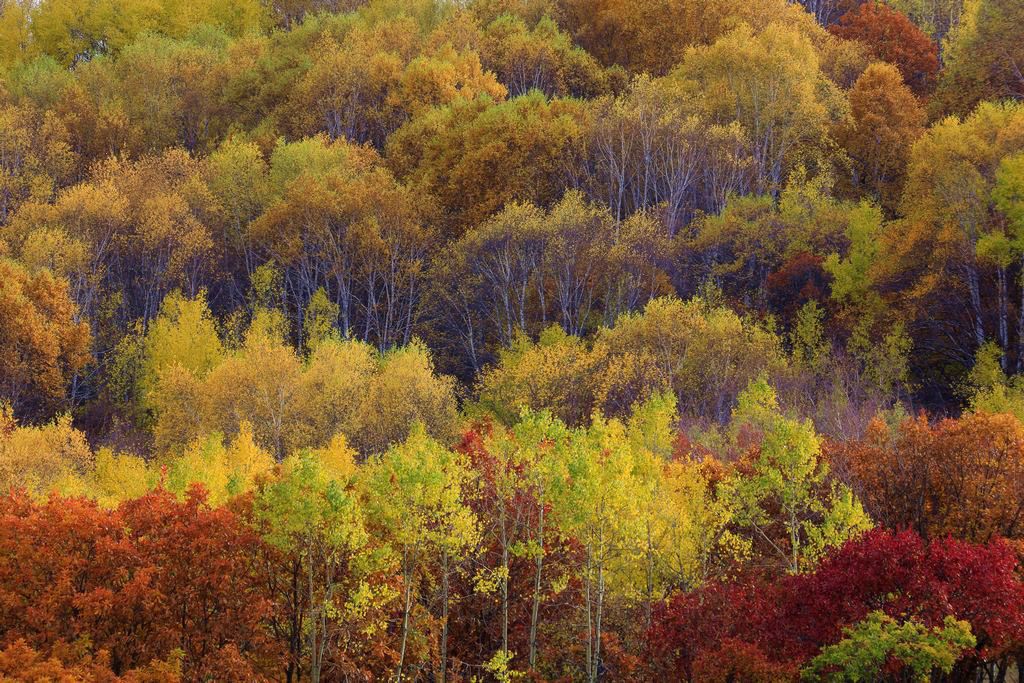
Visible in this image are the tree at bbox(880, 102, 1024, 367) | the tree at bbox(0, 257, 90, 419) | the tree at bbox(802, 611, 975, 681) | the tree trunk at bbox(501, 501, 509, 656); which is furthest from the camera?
the tree at bbox(0, 257, 90, 419)

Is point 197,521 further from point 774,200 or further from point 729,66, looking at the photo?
point 729,66

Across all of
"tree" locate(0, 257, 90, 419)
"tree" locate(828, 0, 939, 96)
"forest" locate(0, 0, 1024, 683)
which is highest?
"tree" locate(828, 0, 939, 96)

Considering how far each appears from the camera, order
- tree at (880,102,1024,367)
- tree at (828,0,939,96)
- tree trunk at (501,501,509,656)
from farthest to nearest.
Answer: tree at (828,0,939,96)
tree at (880,102,1024,367)
tree trunk at (501,501,509,656)

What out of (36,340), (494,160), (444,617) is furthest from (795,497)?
(36,340)

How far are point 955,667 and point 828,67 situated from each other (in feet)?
230

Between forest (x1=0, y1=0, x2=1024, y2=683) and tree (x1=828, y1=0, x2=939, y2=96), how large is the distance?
0.94ft

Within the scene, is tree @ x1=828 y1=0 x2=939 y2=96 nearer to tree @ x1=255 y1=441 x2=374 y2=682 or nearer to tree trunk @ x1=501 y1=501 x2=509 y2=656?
tree trunk @ x1=501 y1=501 x2=509 y2=656

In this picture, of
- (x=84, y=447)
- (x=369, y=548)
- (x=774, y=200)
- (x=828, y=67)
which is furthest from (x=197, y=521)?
(x=828, y=67)

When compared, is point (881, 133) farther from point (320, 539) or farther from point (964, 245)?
point (320, 539)

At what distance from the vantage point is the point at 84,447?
200ft

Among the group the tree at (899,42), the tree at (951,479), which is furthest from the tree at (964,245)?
the tree at (951,479)

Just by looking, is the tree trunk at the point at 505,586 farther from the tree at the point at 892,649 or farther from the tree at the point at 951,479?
the tree at the point at 951,479

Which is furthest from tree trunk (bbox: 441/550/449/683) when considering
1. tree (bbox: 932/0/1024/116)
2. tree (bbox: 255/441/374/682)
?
tree (bbox: 932/0/1024/116)

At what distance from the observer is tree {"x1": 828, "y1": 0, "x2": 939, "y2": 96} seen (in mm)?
94812
